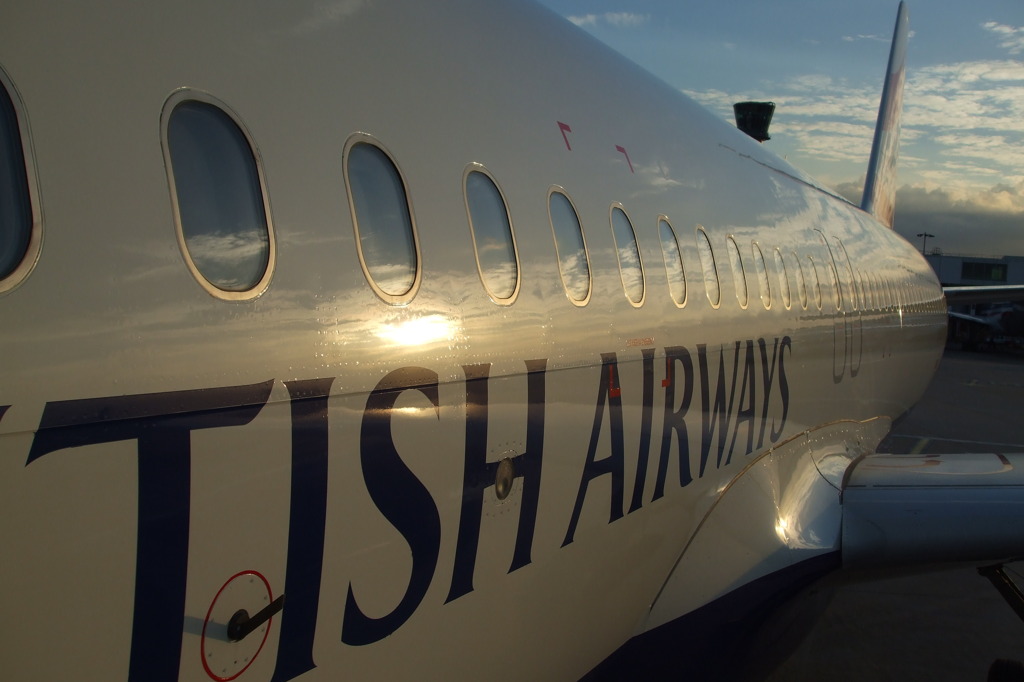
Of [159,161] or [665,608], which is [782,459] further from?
[159,161]

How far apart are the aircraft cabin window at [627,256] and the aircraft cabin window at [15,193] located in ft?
8.75

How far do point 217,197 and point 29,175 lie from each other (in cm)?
47

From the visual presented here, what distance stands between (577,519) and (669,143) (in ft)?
8.17

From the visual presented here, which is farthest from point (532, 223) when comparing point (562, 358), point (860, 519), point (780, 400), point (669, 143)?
point (860, 519)

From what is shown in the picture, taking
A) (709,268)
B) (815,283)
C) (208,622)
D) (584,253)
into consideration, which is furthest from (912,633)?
(208,622)

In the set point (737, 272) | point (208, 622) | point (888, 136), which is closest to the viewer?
point (208, 622)

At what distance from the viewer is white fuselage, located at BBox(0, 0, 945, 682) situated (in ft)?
5.31

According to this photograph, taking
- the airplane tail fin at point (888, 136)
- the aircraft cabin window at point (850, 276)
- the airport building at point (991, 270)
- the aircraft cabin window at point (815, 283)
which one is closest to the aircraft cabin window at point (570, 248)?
the aircraft cabin window at point (815, 283)

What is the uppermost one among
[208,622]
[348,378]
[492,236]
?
[492,236]

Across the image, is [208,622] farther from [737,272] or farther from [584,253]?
[737,272]

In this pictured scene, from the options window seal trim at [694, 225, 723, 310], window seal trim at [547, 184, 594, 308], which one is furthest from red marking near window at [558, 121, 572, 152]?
window seal trim at [694, 225, 723, 310]

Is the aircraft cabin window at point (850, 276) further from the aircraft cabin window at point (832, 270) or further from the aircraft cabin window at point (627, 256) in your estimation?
the aircraft cabin window at point (627, 256)

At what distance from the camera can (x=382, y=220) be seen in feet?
8.36

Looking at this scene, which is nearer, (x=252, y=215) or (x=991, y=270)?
(x=252, y=215)
